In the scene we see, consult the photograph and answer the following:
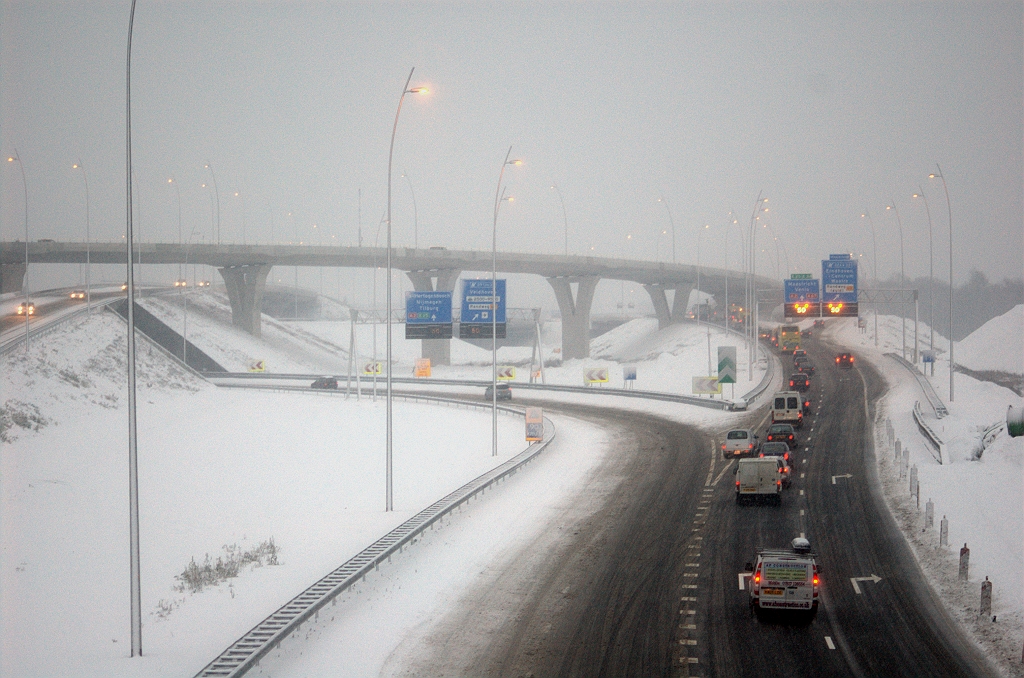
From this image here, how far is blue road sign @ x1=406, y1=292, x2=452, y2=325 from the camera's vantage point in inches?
2069

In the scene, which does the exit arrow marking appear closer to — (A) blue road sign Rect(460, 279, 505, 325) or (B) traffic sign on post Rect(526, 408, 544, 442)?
(B) traffic sign on post Rect(526, 408, 544, 442)

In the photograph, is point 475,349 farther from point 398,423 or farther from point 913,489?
point 913,489

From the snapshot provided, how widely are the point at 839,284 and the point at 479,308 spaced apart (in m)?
31.5

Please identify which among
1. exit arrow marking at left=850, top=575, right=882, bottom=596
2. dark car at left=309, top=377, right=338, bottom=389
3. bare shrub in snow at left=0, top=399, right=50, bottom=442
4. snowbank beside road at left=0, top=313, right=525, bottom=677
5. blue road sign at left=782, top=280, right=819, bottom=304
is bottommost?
dark car at left=309, top=377, right=338, bottom=389

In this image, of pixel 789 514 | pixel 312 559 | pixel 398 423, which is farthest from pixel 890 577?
pixel 398 423

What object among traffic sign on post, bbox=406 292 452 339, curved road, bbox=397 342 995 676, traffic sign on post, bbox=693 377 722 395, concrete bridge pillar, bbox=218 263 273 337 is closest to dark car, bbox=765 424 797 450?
curved road, bbox=397 342 995 676

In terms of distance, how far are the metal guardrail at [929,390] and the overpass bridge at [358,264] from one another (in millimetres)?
32511

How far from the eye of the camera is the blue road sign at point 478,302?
51688mm

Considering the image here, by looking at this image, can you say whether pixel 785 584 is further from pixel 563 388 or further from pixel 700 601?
pixel 563 388

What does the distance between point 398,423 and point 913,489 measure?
34.3m

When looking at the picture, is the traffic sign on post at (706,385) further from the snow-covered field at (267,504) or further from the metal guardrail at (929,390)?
the metal guardrail at (929,390)

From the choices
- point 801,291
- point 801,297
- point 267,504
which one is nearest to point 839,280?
point 801,291

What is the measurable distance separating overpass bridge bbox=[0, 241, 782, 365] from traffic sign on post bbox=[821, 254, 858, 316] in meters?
37.2

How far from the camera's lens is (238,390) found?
78.3 m
